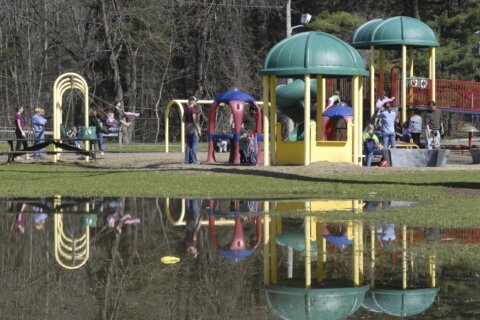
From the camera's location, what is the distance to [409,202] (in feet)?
61.0

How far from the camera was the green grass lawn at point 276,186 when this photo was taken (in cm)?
1730

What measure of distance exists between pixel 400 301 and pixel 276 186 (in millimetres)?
13224

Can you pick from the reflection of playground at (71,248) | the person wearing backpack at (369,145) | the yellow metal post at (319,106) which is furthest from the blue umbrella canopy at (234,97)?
the reflection of playground at (71,248)

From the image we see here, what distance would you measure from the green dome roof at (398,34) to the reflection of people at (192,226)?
21023 mm

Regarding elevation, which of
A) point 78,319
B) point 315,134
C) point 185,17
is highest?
point 185,17

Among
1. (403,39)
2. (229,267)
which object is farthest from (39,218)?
(403,39)

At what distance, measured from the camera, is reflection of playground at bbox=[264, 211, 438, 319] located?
8734 mm

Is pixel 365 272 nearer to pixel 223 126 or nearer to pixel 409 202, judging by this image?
pixel 409 202

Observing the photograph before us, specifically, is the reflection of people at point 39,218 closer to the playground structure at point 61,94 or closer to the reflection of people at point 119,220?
the reflection of people at point 119,220

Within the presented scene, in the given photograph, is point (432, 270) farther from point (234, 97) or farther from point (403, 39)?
point (403, 39)

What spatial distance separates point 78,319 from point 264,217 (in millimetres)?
7854

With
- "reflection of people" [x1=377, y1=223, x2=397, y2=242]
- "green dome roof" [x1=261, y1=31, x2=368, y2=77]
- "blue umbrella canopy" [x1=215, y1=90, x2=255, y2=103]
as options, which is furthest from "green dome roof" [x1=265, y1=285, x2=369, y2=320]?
"blue umbrella canopy" [x1=215, y1=90, x2=255, y2=103]

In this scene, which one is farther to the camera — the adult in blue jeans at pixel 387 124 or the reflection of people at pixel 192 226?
the adult in blue jeans at pixel 387 124

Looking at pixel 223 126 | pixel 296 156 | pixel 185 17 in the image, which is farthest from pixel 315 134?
pixel 185 17
